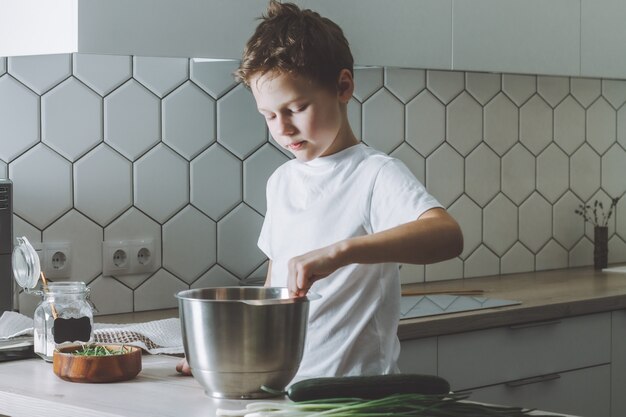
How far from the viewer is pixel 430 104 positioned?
3080mm

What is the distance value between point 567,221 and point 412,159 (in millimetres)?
750

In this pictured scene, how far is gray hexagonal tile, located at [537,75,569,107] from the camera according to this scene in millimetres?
3379

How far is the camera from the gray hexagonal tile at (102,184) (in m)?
2.38

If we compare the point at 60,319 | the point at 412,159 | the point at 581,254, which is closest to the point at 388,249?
the point at 60,319

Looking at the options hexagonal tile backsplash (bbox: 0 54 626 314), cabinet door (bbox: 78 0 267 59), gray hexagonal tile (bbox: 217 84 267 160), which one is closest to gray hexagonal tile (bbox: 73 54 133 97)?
hexagonal tile backsplash (bbox: 0 54 626 314)

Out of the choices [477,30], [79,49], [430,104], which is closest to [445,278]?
[430,104]

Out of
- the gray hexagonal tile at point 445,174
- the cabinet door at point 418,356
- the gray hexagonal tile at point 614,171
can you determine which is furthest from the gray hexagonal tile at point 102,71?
the gray hexagonal tile at point 614,171

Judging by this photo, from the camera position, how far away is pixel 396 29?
246 cm

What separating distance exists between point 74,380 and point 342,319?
0.45 meters

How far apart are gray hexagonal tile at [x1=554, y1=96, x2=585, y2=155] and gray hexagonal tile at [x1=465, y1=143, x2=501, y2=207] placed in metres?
0.32

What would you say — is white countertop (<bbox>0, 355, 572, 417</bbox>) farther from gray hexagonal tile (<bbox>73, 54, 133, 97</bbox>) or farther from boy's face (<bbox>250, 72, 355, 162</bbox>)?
gray hexagonal tile (<bbox>73, 54, 133, 97</bbox>)

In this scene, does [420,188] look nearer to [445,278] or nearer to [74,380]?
[74,380]

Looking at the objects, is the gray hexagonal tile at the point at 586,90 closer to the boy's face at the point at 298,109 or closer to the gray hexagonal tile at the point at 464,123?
the gray hexagonal tile at the point at 464,123

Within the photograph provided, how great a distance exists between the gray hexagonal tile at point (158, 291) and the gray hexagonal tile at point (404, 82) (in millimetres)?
889
